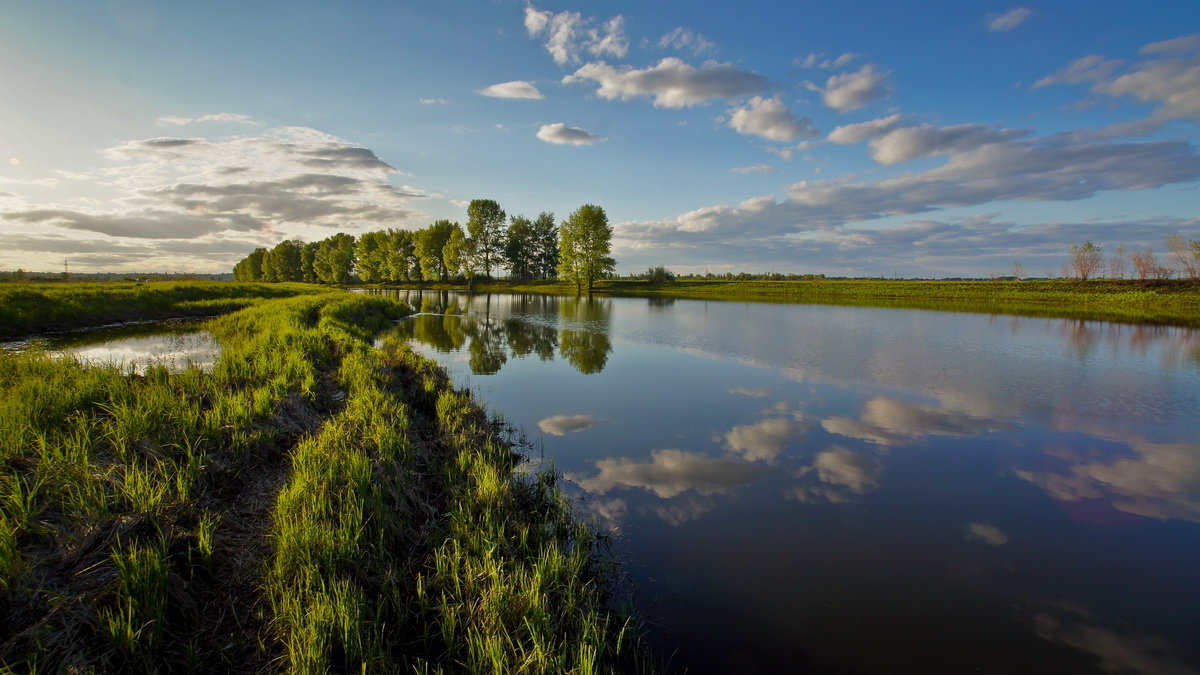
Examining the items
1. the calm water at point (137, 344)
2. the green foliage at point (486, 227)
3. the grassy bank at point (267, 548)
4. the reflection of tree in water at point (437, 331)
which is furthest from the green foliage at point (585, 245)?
the grassy bank at point (267, 548)

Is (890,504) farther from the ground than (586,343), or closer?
closer

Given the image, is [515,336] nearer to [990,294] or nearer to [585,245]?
[585,245]

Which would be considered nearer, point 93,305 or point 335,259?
point 93,305

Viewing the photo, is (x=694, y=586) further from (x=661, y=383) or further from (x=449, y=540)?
(x=661, y=383)

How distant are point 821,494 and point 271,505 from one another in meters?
7.86

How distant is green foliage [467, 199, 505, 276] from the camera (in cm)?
7856

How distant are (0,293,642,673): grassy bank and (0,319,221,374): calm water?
768 cm

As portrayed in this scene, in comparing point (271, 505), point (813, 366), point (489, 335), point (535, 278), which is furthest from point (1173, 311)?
point (535, 278)

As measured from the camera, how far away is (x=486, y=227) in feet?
263

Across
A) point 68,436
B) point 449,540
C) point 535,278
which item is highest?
point 535,278

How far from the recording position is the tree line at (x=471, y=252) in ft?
225

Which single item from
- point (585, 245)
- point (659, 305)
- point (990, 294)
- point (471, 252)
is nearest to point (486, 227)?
point (471, 252)

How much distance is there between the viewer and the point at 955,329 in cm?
2908

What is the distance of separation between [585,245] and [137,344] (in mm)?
54282
